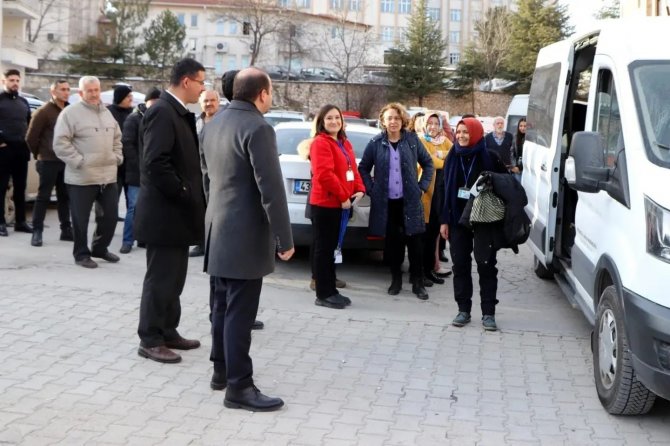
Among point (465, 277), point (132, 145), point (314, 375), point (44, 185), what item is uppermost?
point (132, 145)

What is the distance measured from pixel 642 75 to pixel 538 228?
3092 millimetres

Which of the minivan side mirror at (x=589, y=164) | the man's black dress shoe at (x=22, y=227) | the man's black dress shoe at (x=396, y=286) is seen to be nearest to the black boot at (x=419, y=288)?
the man's black dress shoe at (x=396, y=286)

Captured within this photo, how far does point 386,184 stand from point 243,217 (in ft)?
11.8

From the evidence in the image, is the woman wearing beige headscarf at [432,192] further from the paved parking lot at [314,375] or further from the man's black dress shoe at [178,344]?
the man's black dress shoe at [178,344]

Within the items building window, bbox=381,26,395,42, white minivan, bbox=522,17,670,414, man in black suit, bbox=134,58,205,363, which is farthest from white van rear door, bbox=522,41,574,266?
building window, bbox=381,26,395,42

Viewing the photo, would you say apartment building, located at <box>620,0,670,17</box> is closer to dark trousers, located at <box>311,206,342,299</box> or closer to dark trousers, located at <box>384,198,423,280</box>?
dark trousers, located at <box>384,198,423,280</box>

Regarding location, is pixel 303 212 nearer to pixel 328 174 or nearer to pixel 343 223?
pixel 343 223

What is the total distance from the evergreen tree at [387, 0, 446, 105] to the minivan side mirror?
55.5m

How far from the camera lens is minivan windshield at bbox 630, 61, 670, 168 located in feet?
16.9

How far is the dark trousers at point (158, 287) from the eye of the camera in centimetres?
611

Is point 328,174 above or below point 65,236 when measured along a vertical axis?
above

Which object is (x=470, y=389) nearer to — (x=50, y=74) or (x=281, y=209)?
Answer: (x=281, y=209)

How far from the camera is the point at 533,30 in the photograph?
63781 mm

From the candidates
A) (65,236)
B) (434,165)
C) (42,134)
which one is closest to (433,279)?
(434,165)
